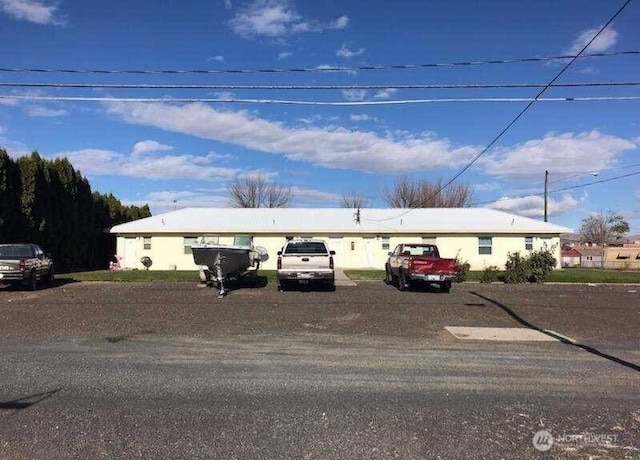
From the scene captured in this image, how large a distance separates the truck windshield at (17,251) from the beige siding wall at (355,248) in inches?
531

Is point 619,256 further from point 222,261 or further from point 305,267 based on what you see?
point 222,261

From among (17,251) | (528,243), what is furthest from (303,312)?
(528,243)

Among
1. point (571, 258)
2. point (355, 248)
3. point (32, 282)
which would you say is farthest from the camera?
point (571, 258)

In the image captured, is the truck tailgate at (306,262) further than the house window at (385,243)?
No

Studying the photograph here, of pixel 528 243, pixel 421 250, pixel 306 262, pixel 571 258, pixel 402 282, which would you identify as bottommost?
pixel 402 282

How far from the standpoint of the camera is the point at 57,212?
3156cm

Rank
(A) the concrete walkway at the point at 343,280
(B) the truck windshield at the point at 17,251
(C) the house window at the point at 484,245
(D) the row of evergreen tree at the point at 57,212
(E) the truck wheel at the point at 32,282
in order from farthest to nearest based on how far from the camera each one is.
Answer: (C) the house window at the point at 484,245
(D) the row of evergreen tree at the point at 57,212
(A) the concrete walkway at the point at 343,280
(B) the truck windshield at the point at 17,251
(E) the truck wheel at the point at 32,282

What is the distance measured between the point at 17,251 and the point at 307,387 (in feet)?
59.8

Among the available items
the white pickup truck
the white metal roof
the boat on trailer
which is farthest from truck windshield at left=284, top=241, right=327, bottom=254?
the white metal roof

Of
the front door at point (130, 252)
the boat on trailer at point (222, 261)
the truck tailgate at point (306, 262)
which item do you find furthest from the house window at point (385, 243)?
the truck tailgate at point (306, 262)

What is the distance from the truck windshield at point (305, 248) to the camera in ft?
67.7

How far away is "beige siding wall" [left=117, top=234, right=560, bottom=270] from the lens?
34938 millimetres

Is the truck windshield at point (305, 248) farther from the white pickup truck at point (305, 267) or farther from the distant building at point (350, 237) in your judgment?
the distant building at point (350, 237)

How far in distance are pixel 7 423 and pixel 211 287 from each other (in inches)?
622
